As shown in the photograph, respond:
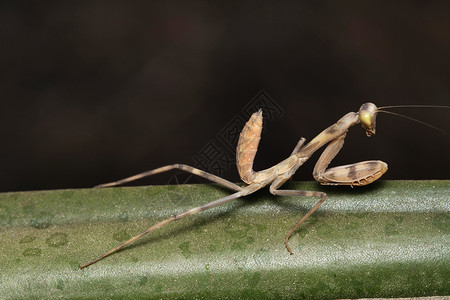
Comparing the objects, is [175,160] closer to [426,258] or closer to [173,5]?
[173,5]

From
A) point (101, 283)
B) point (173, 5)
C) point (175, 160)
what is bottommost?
point (175, 160)

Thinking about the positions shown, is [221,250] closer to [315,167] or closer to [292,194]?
[292,194]

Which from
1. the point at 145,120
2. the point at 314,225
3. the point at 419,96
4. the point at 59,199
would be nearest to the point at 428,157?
the point at 419,96

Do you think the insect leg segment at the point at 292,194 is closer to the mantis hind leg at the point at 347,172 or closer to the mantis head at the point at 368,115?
the mantis hind leg at the point at 347,172

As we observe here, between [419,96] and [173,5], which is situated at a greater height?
[173,5]

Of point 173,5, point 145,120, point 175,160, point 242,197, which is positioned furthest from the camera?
point 173,5

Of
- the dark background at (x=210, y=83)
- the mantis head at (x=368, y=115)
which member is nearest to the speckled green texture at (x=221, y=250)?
the mantis head at (x=368, y=115)
